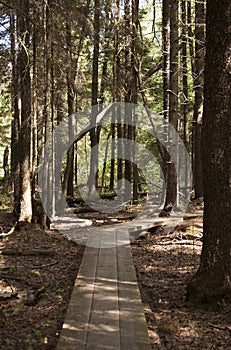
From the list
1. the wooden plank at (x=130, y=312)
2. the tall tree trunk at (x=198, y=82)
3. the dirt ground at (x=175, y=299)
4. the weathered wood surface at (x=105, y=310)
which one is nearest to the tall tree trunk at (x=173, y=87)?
the tall tree trunk at (x=198, y=82)

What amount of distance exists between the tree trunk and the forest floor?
43cm

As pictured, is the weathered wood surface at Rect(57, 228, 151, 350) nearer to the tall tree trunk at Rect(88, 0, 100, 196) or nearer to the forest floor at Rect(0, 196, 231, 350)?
the forest floor at Rect(0, 196, 231, 350)

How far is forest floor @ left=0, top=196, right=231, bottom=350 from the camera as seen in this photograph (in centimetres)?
502

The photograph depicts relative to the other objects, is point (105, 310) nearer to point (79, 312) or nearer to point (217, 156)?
point (79, 312)

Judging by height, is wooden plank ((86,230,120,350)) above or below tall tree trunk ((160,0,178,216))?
below

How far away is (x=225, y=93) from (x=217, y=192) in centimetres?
136

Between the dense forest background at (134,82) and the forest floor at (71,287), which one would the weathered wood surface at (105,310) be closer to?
the forest floor at (71,287)

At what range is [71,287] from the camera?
23.7 ft

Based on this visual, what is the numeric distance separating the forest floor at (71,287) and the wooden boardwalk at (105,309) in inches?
10.3

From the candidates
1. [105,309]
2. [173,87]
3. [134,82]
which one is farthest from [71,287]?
[134,82]

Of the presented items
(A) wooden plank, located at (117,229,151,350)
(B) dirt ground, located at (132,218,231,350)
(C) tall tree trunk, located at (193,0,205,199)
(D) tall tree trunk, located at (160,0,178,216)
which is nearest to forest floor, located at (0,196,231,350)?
(B) dirt ground, located at (132,218,231,350)

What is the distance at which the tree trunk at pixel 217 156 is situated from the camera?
5707 mm

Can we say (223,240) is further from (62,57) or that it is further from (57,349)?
(62,57)

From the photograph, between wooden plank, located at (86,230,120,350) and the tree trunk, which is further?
the tree trunk
